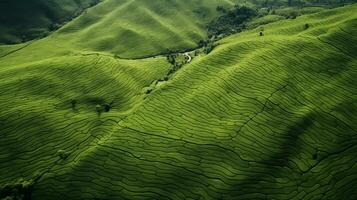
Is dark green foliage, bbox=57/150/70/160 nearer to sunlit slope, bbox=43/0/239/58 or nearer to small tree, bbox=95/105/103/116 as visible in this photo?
small tree, bbox=95/105/103/116

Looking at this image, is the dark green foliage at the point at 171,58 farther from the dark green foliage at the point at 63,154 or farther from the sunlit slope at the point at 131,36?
the dark green foliage at the point at 63,154

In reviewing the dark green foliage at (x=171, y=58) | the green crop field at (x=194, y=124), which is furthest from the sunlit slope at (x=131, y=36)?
the green crop field at (x=194, y=124)

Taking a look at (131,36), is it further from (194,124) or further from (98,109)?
(194,124)

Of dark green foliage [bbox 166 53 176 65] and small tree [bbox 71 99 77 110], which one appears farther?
dark green foliage [bbox 166 53 176 65]

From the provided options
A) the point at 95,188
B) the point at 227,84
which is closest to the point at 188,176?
the point at 95,188

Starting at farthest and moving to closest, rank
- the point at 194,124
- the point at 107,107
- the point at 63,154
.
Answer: the point at 107,107 < the point at 194,124 < the point at 63,154

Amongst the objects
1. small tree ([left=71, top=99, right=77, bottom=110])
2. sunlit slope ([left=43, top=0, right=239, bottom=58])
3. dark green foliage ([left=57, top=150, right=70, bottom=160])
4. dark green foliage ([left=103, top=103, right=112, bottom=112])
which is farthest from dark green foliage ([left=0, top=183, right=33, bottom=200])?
A: sunlit slope ([left=43, top=0, right=239, bottom=58])

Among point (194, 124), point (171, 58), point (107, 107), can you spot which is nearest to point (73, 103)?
point (107, 107)

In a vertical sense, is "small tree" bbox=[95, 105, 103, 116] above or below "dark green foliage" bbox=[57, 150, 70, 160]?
above
